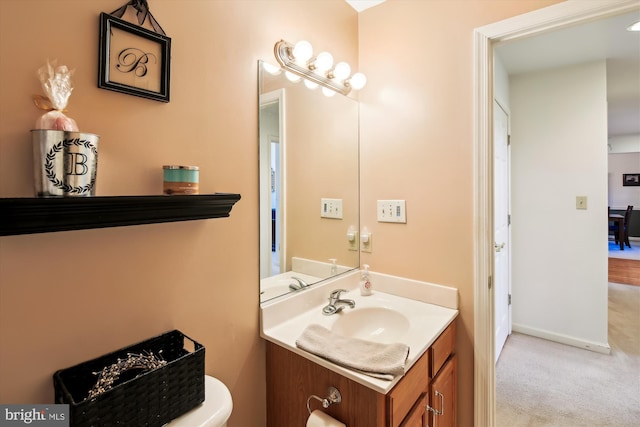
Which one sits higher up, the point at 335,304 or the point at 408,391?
the point at 335,304

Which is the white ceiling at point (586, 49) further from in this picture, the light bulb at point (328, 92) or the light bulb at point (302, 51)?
the light bulb at point (302, 51)

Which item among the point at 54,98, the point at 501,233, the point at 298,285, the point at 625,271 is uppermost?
the point at 54,98

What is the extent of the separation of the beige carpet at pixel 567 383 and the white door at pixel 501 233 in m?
0.20

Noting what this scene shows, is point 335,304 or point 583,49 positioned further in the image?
point 583,49

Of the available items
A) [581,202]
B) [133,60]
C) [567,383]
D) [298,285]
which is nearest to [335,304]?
[298,285]

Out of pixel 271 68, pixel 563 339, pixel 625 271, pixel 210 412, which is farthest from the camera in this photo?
pixel 625 271

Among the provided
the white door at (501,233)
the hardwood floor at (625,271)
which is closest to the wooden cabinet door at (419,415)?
the white door at (501,233)

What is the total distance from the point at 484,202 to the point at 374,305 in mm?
704

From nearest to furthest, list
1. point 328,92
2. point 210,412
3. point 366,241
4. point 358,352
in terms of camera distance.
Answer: point 210,412 → point 358,352 → point 328,92 → point 366,241

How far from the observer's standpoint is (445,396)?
1.34 m

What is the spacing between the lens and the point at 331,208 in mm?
1658

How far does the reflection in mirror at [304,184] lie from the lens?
1283mm

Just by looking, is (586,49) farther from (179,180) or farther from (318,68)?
(179,180)

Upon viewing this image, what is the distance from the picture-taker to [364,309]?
4.83 ft
